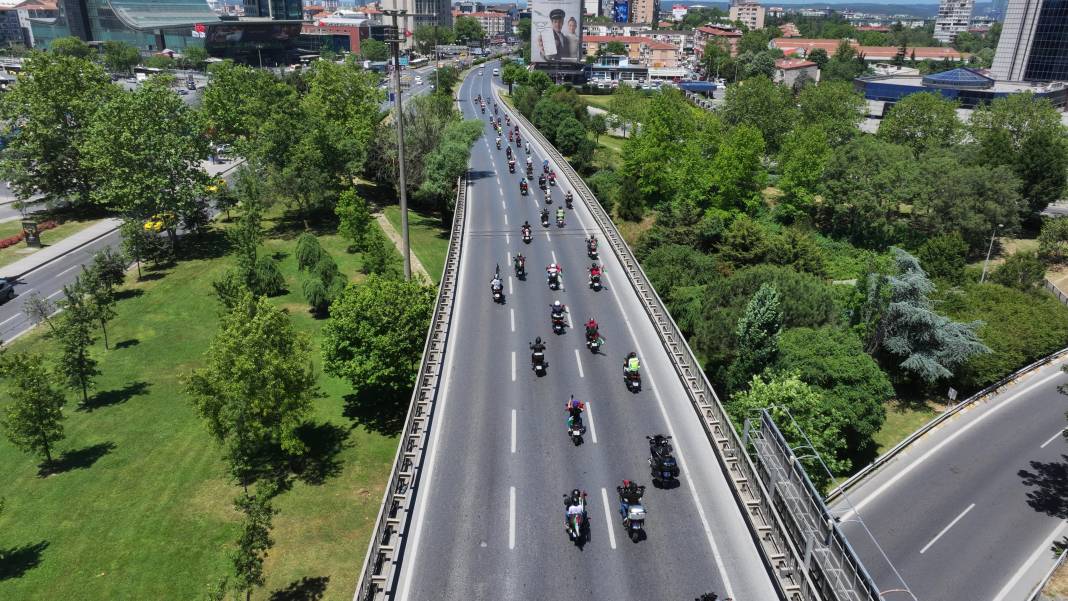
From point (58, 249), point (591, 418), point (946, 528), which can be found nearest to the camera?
point (591, 418)

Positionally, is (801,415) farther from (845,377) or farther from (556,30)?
(556,30)

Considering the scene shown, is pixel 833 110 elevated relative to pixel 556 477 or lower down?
elevated

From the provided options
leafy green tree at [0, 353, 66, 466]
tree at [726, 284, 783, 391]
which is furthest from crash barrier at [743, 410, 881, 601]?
leafy green tree at [0, 353, 66, 466]

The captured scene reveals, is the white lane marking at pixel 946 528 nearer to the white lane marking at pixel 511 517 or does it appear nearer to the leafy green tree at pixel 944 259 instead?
the white lane marking at pixel 511 517

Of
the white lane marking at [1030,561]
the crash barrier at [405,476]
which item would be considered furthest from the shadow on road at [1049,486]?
the crash barrier at [405,476]

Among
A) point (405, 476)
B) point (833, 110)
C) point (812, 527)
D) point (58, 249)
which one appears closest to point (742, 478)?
point (812, 527)

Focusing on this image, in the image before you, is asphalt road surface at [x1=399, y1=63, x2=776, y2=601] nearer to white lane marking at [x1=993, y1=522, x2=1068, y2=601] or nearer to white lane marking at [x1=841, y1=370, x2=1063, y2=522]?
white lane marking at [x1=841, y1=370, x2=1063, y2=522]

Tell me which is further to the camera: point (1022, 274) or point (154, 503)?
point (1022, 274)
